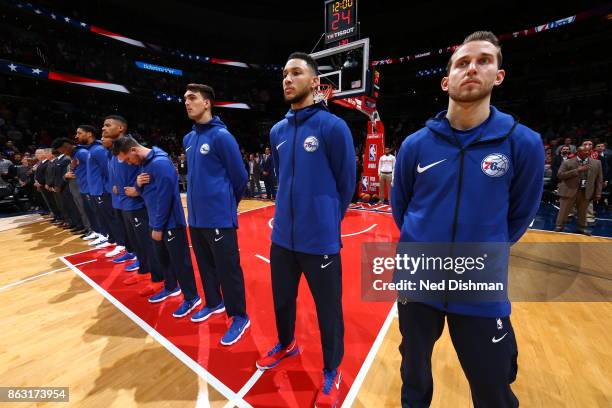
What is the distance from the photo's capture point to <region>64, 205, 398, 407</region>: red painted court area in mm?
2270

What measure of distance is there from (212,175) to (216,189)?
0.15m

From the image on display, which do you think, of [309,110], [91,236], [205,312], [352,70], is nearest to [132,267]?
[205,312]

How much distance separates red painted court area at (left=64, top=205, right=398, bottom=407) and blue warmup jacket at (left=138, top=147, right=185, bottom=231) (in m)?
1.18

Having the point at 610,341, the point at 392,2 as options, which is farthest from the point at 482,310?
the point at 392,2

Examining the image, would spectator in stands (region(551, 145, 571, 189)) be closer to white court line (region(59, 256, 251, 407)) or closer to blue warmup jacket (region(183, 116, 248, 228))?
blue warmup jacket (region(183, 116, 248, 228))

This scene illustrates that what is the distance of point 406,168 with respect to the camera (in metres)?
1.61

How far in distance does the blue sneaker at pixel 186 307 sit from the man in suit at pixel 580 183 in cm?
796

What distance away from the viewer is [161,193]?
3088 millimetres

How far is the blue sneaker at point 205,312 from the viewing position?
126 inches

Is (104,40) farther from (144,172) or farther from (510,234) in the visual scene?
(510,234)

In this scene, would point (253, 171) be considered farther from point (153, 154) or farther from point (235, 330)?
point (235, 330)

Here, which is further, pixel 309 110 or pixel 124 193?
pixel 124 193

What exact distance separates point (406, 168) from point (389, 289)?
Answer: 2.89 metres

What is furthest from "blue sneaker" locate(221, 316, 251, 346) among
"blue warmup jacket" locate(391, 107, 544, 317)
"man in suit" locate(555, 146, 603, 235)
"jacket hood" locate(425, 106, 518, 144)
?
"man in suit" locate(555, 146, 603, 235)
